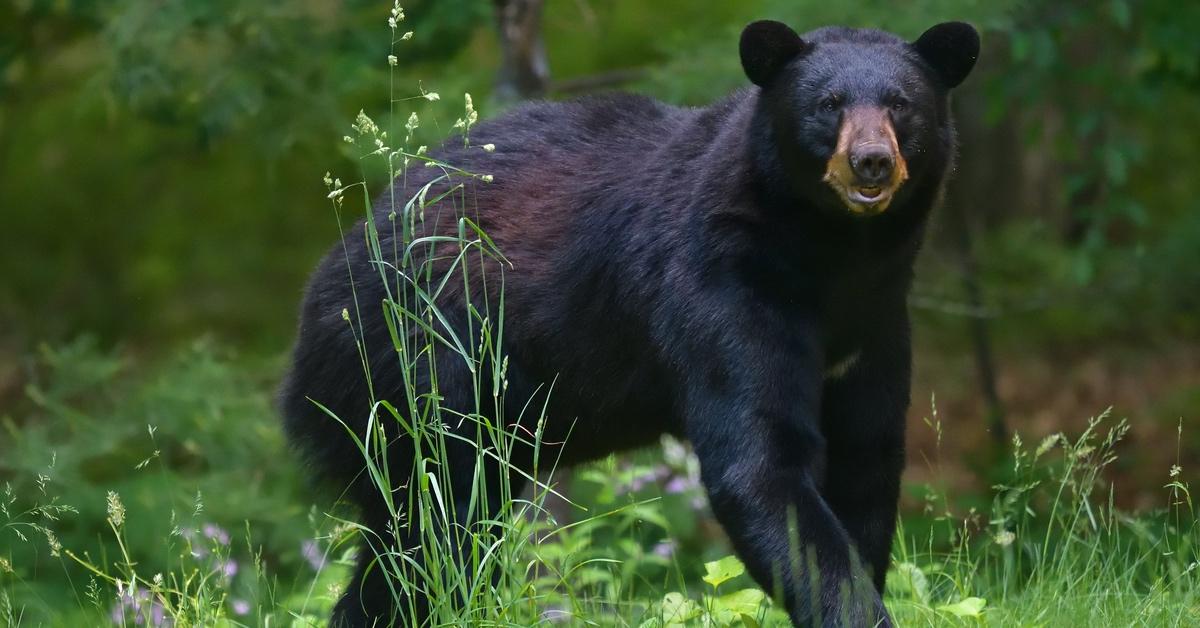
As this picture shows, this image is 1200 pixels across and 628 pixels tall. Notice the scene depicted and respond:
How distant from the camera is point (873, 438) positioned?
4.16m

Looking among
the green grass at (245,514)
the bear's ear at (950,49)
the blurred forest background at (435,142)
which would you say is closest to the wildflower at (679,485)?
the green grass at (245,514)

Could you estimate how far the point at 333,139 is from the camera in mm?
7062

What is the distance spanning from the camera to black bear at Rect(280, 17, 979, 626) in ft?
12.4

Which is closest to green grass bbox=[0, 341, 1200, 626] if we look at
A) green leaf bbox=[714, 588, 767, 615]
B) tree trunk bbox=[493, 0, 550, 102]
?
green leaf bbox=[714, 588, 767, 615]

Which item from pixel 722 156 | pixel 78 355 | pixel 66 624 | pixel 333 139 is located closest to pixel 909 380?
pixel 722 156

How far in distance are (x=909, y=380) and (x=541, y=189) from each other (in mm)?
1252

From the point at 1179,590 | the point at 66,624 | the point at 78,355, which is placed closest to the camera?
the point at 1179,590

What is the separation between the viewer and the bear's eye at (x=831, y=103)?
3887 mm

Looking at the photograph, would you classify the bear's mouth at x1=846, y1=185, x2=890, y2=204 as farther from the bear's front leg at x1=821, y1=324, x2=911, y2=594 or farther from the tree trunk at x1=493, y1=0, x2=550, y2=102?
the tree trunk at x1=493, y1=0, x2=550, y2=102

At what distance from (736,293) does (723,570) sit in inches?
29.7

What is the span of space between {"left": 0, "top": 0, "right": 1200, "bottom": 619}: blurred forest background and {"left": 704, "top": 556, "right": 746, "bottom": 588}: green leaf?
4.49 feet

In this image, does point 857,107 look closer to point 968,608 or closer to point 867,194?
point 867,194

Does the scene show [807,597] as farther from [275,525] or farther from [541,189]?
[275,525]

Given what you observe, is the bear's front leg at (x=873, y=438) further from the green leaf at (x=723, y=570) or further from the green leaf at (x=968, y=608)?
the green leaf at (x=968, y=608)
